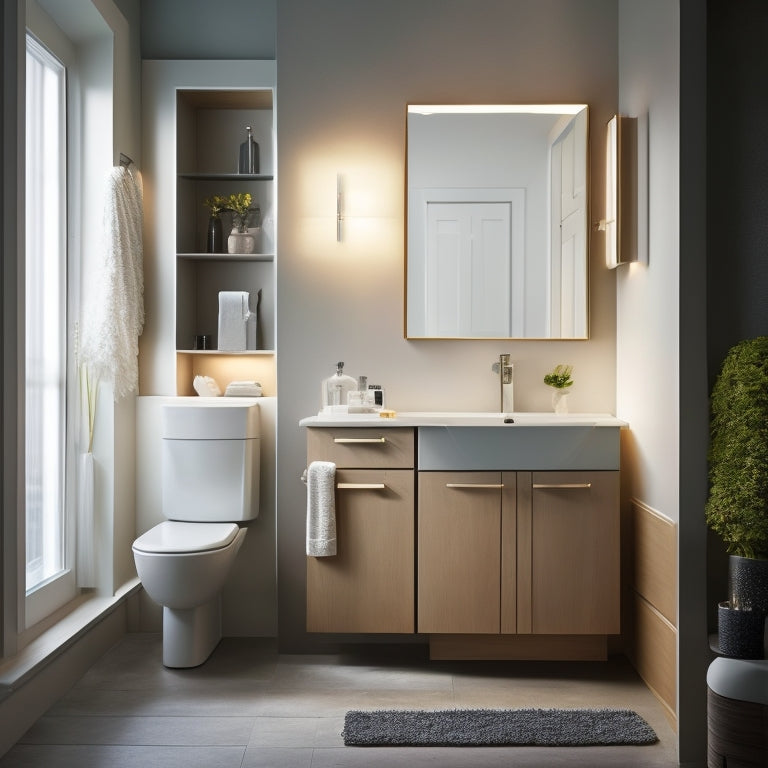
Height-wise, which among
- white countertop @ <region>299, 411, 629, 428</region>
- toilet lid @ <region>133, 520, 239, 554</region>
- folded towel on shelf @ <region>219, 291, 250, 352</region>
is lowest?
toilet lid @ <region>133, 520, 239, 554</region>

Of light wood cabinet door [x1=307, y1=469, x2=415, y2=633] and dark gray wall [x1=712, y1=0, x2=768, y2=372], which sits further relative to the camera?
light wood cabinet door [x1=307, y1=469, x2=415, y2=633]

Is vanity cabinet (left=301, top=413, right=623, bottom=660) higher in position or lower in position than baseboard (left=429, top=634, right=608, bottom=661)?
higher

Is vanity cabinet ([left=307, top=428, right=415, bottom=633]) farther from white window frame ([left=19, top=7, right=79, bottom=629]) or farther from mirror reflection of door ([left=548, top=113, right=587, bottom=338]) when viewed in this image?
white window frame ([left=19, top=7, right=79, bottom=629])

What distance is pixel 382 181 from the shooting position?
3240 mm

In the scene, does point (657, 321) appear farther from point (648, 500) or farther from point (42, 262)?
point (42, 262)

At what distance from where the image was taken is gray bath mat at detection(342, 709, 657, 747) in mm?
2357

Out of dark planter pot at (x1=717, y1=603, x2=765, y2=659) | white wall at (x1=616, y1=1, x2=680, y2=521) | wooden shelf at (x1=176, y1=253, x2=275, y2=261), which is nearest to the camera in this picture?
dark planter pot at (x1=717, y1=603, x2=765, y2=659)

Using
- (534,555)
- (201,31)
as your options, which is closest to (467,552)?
(534,555)

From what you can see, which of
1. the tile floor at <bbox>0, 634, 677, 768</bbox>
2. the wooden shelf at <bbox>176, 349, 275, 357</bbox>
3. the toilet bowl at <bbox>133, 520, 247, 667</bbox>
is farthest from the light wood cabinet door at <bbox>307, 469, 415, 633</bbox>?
the wooden shelf at <bbox>176, 349, 275, 357</bbox>

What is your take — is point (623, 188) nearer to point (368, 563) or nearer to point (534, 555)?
point (534, 555)

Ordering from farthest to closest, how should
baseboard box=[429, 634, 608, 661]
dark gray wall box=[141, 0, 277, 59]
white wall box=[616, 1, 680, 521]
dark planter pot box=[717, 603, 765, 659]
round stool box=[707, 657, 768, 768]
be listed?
dark gray wall box=[141, 0, 277, 59] → baseboard box=[429, 634, 608, 661] → white wall box=[616, 1, 680, 521] → dark planter pot box=[717, 603, 765, 659] → round stool box=[707, 657, 768, 768]

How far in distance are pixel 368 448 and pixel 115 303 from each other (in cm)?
120

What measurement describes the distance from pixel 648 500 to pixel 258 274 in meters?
1.98

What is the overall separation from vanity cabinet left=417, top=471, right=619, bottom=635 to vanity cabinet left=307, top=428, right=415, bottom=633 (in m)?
0.16
